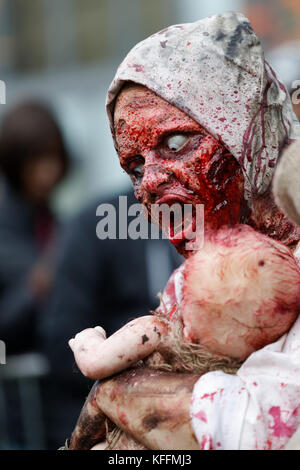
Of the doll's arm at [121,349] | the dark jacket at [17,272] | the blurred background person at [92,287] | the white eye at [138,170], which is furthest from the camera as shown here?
the dark jacket at [17,272]

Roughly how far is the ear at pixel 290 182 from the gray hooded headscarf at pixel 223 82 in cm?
15

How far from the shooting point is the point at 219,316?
118 centimetres

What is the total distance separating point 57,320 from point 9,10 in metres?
6.90

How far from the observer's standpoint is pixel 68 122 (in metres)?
6.89

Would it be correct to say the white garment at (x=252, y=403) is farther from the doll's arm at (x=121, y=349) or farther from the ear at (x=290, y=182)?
the ear at (x=290, y=182)

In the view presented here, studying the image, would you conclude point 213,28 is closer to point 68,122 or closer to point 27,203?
point 27,203

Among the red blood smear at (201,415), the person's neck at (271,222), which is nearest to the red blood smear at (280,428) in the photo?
the red blood smear at (201,415)

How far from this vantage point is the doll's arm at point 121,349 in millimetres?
1248

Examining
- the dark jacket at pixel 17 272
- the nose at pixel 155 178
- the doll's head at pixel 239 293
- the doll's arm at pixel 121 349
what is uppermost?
the nose at pixel 155 178

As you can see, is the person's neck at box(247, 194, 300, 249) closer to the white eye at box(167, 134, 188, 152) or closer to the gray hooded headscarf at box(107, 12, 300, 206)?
the gray hooded headscarf at box(107, 12, 300, 206)

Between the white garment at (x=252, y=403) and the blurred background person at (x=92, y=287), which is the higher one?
the white garment at (x=252, y=403)

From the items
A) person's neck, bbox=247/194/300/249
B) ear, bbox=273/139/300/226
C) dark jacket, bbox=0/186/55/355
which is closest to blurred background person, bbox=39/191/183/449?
dark jacket, bbox=0/186/55/355

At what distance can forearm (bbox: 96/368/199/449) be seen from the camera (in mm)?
1200

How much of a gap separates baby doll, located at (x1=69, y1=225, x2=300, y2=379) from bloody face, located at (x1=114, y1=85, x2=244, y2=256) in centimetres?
8
